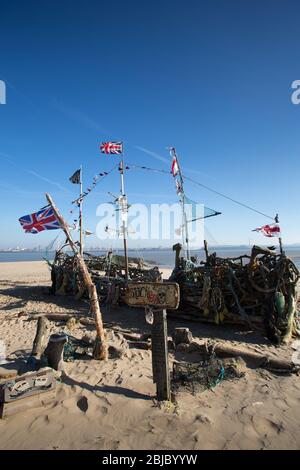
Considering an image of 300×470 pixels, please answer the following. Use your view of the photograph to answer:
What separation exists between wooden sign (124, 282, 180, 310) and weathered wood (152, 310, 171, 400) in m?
0.23

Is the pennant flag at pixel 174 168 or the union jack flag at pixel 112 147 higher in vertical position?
the union jack flag at pixel 112 147

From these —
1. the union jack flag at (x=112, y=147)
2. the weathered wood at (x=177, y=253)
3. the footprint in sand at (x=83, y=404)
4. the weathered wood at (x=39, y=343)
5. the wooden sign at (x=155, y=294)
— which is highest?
the union jack flag at (x=112, y=147)

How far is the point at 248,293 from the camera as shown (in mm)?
Result: 10062

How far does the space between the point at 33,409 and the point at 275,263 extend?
7.89m

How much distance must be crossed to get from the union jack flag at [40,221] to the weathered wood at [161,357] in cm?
634

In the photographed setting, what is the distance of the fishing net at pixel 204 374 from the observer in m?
5.99

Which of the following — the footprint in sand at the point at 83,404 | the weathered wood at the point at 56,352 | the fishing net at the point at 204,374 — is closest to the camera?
the footprint in sand at the point at 83,404

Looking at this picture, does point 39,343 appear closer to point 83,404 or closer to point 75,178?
point 83,404

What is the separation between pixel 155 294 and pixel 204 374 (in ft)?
7.78

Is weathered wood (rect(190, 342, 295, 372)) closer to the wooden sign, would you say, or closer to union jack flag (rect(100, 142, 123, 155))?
the wooden sign

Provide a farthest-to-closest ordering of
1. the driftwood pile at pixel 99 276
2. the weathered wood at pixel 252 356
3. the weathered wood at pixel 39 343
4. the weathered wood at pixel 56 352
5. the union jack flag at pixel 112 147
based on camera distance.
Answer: the union jack flag at pixel 112 147, the driftwood pile at pixel 99 276, the weathered wood at pixel 39 343, the weathered wood at pixel 252 356, the weathered wood at pixel 56 352

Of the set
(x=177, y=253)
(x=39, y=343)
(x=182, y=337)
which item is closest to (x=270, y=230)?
(x=177, y=253)

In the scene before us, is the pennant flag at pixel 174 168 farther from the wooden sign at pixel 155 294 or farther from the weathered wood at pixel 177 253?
the wooden sign at pixel 155 294

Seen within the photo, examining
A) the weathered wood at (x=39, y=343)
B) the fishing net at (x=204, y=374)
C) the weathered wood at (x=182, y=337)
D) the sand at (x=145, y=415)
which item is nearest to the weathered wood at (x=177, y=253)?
the weathered wood at (x=182, y=337)
